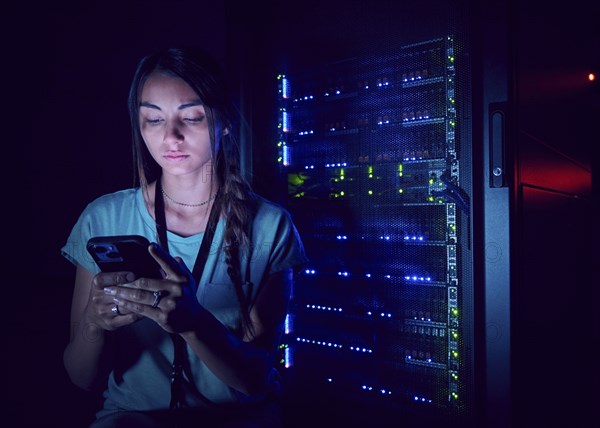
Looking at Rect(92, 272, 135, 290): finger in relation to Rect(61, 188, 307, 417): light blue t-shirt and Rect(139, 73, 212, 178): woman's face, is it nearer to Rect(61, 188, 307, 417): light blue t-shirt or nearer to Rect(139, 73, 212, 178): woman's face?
Rect(61, 188, 307, 417): light blue t-shirt

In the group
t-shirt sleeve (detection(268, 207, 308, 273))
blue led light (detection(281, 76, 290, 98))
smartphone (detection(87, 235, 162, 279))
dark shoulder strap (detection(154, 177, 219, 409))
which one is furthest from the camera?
blue led light (detection(281, 76, 290, 98))

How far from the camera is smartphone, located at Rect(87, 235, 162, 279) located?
1.13m

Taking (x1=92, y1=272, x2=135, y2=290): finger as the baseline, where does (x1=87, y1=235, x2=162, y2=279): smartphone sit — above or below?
above

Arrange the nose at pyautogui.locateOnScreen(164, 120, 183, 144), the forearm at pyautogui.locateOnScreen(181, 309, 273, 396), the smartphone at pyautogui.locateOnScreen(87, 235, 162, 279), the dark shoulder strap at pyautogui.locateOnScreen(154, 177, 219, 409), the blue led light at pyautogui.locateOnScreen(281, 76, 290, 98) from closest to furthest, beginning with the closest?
the smartphone at pyautogui.locateOnScreen(87, 235, 162, 279) → the forearm at pyautogui.locateOnScreen(181, 309, 273, 396) → the dark shoulder strap at pyautogui.locateOnScreen(154, 177, 219, 409) → the nose at pyautogui.locateOnScreen(164, 120, 183, 144) → the blue led light at pyautogui.locateOnScreen(281, 76, 290, 98)

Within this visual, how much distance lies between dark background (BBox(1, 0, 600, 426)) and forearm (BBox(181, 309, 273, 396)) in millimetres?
852

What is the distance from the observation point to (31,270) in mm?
1758

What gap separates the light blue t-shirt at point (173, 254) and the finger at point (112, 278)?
1.18 feet

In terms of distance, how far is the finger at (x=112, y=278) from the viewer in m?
1.18

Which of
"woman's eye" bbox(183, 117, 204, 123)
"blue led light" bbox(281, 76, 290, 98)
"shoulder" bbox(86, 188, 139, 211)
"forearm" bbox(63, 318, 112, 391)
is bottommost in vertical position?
"forearm" bbox(63, 318, 112, 391)

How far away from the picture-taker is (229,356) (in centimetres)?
133

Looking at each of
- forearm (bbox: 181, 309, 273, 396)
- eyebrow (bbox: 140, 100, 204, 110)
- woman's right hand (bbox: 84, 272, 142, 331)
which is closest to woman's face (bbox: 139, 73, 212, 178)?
eyebrow (bbox: 140, 100, 204, 110)

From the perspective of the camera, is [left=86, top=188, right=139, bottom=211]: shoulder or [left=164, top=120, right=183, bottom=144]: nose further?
[left=86, top=188, right=139, bottom=211]: shoulder

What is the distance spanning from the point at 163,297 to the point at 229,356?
33 centimetres

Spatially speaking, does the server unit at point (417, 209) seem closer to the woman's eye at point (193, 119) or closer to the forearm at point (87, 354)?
the woman's eye at point (193, 119)
